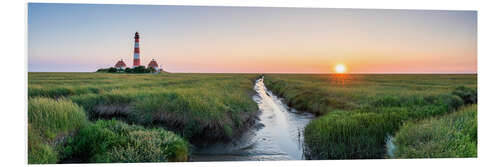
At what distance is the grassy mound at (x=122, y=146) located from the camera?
471 cm

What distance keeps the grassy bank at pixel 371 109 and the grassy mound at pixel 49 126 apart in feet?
15.3

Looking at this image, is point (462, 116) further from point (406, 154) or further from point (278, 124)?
point (278, 124)

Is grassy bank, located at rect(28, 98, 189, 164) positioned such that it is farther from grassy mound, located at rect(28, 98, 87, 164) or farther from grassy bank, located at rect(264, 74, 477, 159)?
grassy bank, located at rect(264, 74, 477, 159)

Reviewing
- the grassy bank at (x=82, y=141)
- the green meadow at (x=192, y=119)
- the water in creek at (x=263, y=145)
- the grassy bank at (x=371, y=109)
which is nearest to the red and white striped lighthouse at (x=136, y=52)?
the green meadow at (x=192, y=119)

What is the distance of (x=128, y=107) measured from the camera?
→ 688 centimetres

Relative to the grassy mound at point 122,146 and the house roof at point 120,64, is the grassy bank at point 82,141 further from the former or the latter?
the house roof at point 120,64

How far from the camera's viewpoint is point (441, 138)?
5242mm

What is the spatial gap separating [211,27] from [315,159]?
372 cm

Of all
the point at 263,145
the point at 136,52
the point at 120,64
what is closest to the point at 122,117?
the point at 120,64

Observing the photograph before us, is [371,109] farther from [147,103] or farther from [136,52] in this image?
[136,52]

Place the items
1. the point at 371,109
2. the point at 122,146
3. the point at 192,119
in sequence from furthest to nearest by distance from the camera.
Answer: the point at 371,109 < the point at 192,119 < the point at 122,146

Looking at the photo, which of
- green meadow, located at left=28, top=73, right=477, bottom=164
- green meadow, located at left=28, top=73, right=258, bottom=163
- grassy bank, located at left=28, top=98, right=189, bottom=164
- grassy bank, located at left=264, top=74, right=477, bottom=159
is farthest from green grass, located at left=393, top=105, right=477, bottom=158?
grassy bank, located at left=28, top=98, right=189, bottom=164

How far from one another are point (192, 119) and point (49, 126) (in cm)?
274
